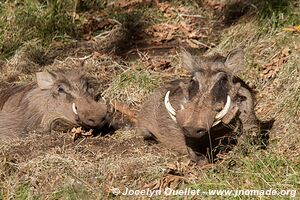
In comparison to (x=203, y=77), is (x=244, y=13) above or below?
below

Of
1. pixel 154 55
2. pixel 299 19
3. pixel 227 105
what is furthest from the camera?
pixel 154 55

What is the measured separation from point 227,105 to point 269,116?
123 centimetres

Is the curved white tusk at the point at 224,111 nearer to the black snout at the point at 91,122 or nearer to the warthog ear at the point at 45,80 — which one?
the black snout at the point at 91,122

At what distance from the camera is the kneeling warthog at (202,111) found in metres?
4.94

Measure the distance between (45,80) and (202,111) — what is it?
2.24 meters

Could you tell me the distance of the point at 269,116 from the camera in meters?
6.23

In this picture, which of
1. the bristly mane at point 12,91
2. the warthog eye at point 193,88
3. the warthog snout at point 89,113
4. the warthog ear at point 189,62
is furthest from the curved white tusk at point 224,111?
the bristly mane at point 12,91

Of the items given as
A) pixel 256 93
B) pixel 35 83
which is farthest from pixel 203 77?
pixel 35 83

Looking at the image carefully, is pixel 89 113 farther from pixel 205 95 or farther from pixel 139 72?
pixel 205 95

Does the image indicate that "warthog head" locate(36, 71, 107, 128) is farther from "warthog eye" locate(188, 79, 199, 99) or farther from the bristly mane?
"warthog eye" locate(188, 79, 199, 99)

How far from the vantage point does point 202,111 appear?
491 centimetres

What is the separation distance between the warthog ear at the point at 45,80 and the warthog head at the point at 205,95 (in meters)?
1.51

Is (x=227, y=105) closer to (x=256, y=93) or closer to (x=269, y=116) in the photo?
(x=269, y=116)

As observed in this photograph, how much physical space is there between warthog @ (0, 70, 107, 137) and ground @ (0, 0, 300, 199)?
27 cm
